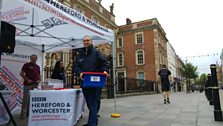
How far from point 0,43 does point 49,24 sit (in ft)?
12.2

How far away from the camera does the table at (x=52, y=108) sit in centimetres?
466

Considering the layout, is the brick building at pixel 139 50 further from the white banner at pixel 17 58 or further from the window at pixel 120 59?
the white banner at pixel 17 58

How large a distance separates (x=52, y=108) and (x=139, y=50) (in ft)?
112

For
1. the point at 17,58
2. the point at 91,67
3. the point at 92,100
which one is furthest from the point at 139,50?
the point at 92,100

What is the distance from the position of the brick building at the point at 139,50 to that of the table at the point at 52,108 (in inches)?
1248

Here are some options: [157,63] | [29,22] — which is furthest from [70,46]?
[157,63]

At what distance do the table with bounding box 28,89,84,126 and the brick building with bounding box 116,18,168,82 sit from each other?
31690mm

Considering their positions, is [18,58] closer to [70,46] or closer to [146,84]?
[70,46]

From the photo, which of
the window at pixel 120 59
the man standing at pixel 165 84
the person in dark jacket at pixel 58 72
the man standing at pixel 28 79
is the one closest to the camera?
the man standing at pixel 28 79

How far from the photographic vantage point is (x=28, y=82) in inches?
263

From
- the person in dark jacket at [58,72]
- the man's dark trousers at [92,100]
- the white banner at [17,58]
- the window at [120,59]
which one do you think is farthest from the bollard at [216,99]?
the window at [120,59]

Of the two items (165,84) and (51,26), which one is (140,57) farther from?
(51,26)

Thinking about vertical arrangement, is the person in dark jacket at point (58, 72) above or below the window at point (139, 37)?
below

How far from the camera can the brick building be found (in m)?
36.8
